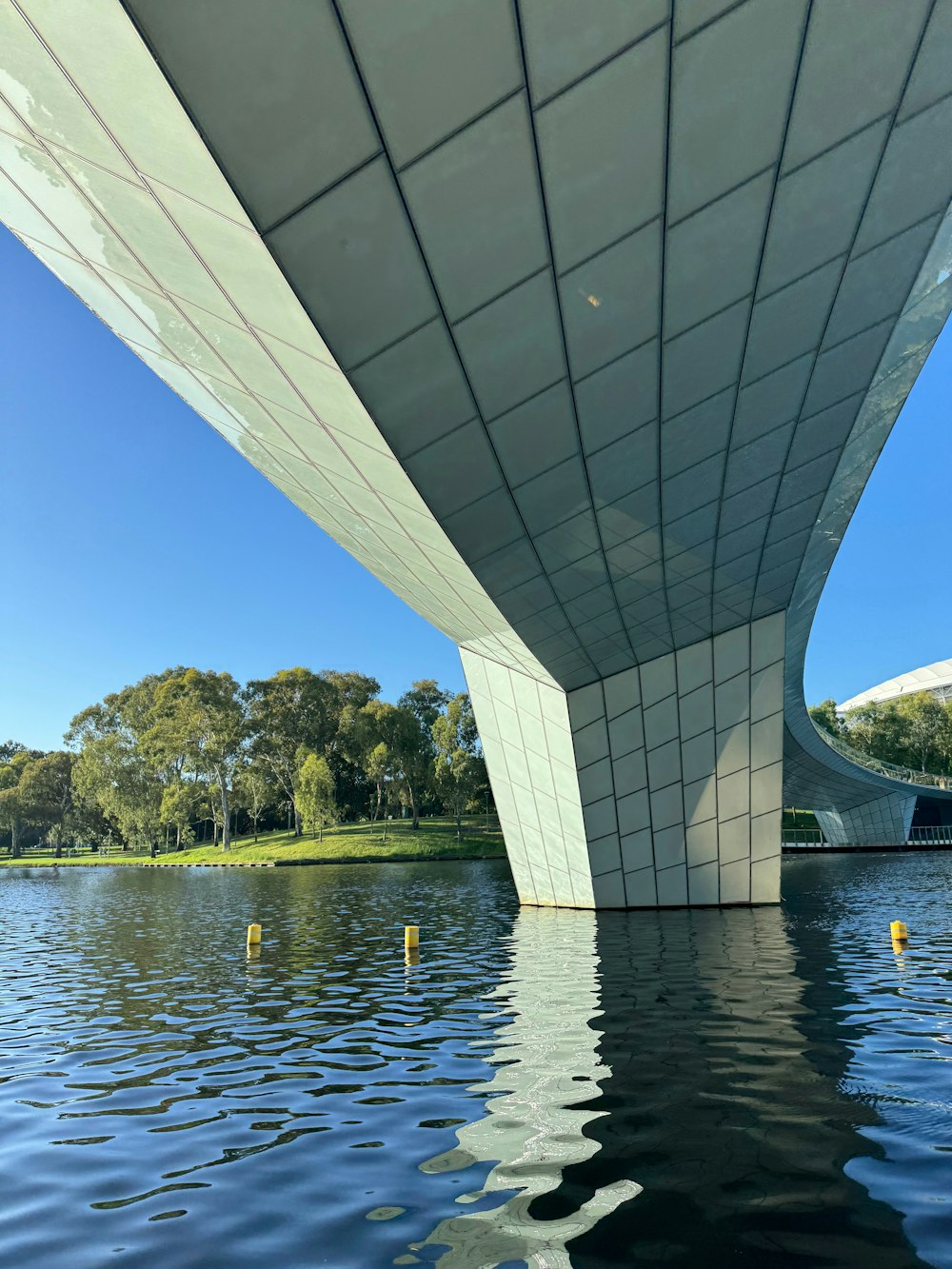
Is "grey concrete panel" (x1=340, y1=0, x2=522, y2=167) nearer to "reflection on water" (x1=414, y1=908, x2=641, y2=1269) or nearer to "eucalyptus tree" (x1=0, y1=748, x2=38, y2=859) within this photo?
"reflection on water" (x1=414, y1=908, x2=641, y2=1269)

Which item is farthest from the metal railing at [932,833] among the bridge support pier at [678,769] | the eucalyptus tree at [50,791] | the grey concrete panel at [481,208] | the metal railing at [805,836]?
the eucalyptus tree at [50,791]

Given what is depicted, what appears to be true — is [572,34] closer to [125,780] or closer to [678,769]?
[678,769]

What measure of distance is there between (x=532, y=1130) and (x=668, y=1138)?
0.82 metres

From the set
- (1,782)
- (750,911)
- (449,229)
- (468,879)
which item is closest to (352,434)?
(449,229)

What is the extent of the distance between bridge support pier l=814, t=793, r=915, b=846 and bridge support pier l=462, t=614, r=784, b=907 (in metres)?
50.2

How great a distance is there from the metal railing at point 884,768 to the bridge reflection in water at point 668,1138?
123 feet

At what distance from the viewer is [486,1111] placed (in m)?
5.55

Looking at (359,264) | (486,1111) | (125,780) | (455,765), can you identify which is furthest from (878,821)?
(359,264)

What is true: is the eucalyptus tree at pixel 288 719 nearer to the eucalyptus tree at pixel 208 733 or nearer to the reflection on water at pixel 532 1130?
the eucalyptus tree at pixel 208 733

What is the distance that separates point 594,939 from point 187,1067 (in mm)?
9677

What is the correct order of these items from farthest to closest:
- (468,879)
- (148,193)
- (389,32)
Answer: (468,879)
(148,193)
(389,32)

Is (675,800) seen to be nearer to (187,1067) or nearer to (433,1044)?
(433,1044)

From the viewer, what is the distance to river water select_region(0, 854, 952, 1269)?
149 inches

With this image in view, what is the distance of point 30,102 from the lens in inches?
228
